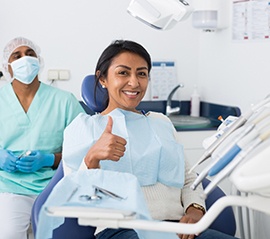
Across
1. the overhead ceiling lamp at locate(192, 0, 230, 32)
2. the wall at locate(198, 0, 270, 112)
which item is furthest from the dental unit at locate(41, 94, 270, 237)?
the overhead ceiling lamp at locate(192, 0, 230, 32)

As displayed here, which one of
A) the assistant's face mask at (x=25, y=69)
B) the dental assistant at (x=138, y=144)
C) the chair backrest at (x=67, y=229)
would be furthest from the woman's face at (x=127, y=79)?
the assistant's face mask at (x=25, y=69)

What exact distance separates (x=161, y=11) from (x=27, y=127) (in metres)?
0.81

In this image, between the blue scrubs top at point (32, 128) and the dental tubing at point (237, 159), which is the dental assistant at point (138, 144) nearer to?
the blue scrubs top at point (32, 128)

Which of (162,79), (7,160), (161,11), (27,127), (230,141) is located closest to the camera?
(230,141)

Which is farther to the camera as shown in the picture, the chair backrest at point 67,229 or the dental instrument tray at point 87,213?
the chair backrest at point 67,229

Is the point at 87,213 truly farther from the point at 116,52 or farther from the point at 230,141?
the point at 116,52

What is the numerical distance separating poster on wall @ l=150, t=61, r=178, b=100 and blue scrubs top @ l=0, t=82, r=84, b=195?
80 centimetres

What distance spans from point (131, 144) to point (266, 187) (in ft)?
2.52

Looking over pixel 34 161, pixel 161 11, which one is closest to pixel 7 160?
pixel 34 161

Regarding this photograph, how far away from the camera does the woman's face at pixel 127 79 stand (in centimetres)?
154

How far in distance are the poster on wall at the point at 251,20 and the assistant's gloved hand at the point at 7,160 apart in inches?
51.7

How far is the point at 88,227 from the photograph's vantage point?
1.45 metres

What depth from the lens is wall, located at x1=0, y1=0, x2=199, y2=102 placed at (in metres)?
2.42

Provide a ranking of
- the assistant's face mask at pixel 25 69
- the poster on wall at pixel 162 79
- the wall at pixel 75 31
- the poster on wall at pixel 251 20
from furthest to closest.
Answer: the poster on wall at pixel 162 79 < the wall at pixel 75 31 < the poster on wall at pixel 251 20 < the assistant's face mask at pixel 25 69
